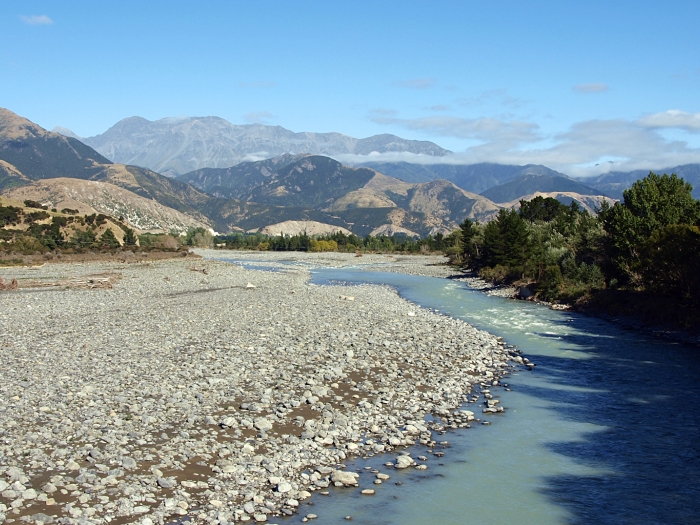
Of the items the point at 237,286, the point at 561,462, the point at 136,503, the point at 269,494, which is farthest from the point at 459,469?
the point at 237,286

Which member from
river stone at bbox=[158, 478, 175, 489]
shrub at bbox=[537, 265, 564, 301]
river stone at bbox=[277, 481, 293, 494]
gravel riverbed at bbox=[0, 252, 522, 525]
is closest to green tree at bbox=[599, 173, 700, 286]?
shrub at bbox=[537, 265, 564, 301]

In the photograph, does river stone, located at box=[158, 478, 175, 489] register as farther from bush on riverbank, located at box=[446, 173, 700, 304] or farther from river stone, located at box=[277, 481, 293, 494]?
bush on riverbank, located at box=[446, 173, 700, 304]

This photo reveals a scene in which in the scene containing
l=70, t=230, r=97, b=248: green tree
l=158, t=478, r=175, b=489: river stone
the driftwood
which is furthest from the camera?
l=70, t=230, r=97, b=248: green tree

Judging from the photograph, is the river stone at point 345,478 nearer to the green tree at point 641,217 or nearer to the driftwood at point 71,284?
the green tree at point 641,217

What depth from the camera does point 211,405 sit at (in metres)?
17.8

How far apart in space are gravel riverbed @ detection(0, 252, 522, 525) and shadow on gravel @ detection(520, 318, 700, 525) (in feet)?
10.9

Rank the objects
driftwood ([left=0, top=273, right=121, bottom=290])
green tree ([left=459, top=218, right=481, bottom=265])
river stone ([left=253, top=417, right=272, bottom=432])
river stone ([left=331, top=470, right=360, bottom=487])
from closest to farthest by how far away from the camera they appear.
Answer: river stone ([left=331, top=470, right=360, bottom=487]), river stone ([left=253, top=417, right=272, bottom=432]), driftwood ([left=0, top=273, right=121, bottom=290]), green tree ([left=459, top=218, right=481, bottom=265])

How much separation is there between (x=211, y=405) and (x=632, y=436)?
42.0ft

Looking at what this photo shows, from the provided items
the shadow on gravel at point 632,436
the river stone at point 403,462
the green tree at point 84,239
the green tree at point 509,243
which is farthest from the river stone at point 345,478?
the green tree at point 84,239

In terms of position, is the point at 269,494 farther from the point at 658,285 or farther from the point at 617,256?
the point at 617,256

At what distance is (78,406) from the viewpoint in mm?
17016

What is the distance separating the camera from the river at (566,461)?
1248 cm

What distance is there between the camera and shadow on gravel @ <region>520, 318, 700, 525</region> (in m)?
12.9

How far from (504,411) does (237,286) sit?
151 ft
